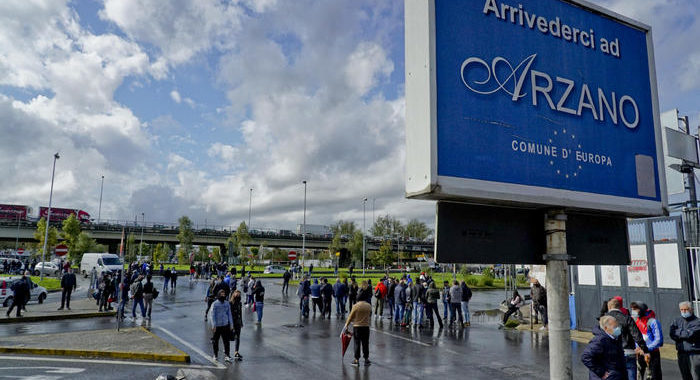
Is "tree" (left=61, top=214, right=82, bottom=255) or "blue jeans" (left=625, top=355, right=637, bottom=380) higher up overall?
"tree" (left=61, top=214, right=82, bottom=255)

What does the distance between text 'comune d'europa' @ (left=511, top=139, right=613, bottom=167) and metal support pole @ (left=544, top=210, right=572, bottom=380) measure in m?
0.49

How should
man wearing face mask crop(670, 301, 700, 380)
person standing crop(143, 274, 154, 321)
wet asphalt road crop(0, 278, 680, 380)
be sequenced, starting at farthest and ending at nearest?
person standing crop(143, 274, 154, 321) → wet asphalt road crop(0, 278, 680, 380) → man wearing face mask crop(670, 301, 700, 380)

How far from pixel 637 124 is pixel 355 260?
79.3 m

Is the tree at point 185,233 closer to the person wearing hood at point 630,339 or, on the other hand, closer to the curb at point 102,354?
the curb at point 102,354

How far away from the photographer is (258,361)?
34.0ft

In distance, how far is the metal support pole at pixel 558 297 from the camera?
3.44 m

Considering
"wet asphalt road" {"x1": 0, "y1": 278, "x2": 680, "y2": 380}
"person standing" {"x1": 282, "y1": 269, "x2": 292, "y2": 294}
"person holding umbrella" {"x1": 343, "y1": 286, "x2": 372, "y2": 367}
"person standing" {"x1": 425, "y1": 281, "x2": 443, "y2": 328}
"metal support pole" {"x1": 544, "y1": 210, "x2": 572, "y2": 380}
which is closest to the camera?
"metal support pole" {"x1": 544, "y1": 210, "x2": 572, "y2": 380}

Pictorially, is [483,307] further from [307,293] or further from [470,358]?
[470,358]

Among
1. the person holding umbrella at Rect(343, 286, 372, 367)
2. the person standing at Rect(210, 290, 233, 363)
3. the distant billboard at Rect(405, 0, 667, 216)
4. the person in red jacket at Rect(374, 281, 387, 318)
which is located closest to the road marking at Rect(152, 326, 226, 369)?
the person standing at Rect(210, 290, 233, 363)

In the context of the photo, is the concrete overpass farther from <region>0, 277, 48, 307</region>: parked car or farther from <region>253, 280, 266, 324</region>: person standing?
<region>253, 280, 266, 324</region>: person standing

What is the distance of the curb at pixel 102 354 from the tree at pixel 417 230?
331 ft

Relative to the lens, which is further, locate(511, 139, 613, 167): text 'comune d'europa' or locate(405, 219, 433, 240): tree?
locate(405, 219, 433, 240): tree

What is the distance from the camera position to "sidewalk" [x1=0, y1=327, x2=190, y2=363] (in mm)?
10242

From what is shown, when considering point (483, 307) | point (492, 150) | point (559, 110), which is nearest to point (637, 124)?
point (559, 110)
